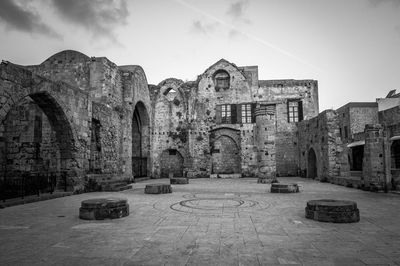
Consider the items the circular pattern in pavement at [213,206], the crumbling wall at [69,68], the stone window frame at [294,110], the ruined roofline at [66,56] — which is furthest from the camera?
the stone window frame at [294,110]

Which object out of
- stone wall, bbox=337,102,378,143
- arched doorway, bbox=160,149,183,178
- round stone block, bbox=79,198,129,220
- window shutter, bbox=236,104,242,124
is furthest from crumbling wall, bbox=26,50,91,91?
stone wall, bbox=337,102,378,143

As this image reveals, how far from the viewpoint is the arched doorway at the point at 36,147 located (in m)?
10.7

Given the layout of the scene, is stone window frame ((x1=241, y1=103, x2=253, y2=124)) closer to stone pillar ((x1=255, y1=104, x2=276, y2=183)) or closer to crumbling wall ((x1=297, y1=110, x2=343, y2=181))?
crumbling wall ((x1=297, y1=110, x2=343, y2=181))

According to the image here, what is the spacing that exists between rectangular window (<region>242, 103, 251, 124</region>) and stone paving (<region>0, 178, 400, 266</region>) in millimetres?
15097

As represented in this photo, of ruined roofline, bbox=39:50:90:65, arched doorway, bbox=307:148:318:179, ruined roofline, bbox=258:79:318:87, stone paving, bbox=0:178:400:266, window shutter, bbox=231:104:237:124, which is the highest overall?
ruined roofline, bbox=258:79:318:87

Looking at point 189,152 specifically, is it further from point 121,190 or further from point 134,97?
point 121,190

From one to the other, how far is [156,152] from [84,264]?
1860cm

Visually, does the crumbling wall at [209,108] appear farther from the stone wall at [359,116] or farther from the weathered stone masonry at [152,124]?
the stone wall at [359,116]

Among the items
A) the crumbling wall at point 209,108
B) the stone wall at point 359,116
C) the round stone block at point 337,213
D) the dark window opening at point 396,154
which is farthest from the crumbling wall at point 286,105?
the round stone block at point 337,213

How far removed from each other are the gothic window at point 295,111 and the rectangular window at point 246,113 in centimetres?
332

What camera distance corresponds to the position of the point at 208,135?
2192 cm

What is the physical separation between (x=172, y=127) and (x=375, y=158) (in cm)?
1431

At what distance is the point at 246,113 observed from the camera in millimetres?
21938

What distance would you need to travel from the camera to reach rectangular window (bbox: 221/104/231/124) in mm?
22062
